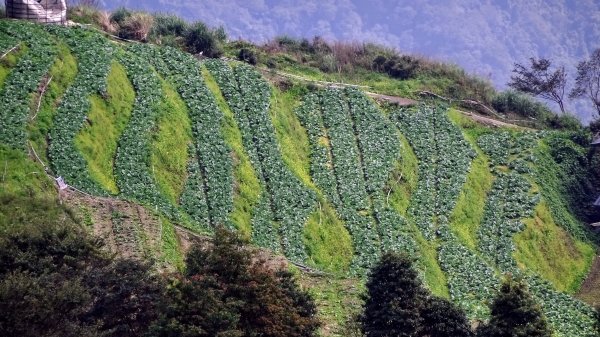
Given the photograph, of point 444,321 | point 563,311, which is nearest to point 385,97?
point 563,311

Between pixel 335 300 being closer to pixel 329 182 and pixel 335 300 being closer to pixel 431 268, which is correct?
pixel 431 268

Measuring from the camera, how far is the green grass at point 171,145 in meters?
39.8

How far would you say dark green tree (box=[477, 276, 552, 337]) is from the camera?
28.9 m

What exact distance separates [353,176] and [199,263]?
20.5m

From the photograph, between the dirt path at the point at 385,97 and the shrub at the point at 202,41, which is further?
the dirt path at the point at 385,97

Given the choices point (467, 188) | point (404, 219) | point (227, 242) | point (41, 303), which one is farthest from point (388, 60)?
point (41, 303)

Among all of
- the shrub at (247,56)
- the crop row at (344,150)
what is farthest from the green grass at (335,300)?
the shrub at (247,56)

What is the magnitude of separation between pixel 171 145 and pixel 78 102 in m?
4.21

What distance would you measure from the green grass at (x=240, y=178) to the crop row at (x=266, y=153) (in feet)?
1.13

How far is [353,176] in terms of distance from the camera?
47438 millimetres

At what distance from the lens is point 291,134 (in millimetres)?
49094

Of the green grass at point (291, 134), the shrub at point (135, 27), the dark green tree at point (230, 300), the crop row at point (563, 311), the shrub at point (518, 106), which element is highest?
the shrub at point (518, 106)

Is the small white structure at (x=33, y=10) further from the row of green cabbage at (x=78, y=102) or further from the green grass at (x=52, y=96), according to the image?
the green grass at (x=52, y=96)

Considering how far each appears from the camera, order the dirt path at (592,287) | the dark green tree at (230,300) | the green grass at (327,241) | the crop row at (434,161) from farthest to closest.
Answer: the crop row at (434,161) < the dirt path at (592,287) < the green grass at (327,241) < the dark green tree at (230,300)
